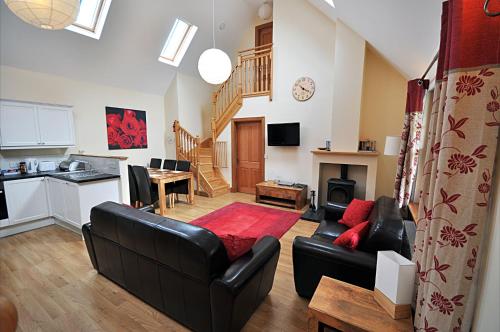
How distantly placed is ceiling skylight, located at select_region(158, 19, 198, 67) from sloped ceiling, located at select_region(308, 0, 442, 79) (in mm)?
3942

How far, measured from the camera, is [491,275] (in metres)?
0.79

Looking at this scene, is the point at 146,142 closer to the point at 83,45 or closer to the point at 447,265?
the point at 83,45

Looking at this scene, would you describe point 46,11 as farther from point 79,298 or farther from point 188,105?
point 188,105

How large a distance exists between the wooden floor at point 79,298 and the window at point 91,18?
3.89 m

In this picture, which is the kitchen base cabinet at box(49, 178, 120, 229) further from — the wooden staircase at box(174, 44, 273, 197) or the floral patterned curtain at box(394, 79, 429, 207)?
the floral patterned curtain at box(394, 79, 429, 207)

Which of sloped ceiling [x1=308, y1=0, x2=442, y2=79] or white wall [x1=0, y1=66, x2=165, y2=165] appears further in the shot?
white wall [x1=0, y1=66, x2=165, y2=165]

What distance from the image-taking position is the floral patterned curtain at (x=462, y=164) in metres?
0.78

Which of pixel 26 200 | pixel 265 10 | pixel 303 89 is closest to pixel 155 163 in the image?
pixel 26 200

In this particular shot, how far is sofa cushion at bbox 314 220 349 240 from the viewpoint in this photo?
2421mm

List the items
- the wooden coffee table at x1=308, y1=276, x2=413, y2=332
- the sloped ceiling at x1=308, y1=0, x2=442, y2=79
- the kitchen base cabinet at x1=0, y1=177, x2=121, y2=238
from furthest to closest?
the kitchen base cabinet at x1=0, y1=177, x2=121, y2=238
the sloped ceiling at x1=308, y1=0, x2=442, y2=79
the wooden coffee table at x1=308, y1=276, x2=413, y2=332

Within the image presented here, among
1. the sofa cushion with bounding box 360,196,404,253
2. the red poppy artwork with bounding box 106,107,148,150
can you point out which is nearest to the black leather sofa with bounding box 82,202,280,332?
the sofa cushion with bounding box 360,196,404,253

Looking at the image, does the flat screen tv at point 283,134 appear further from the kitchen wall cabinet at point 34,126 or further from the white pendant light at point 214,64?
the kitchen wall cabinet at point 34,126

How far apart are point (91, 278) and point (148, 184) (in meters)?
2.00

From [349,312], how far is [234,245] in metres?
0.81
